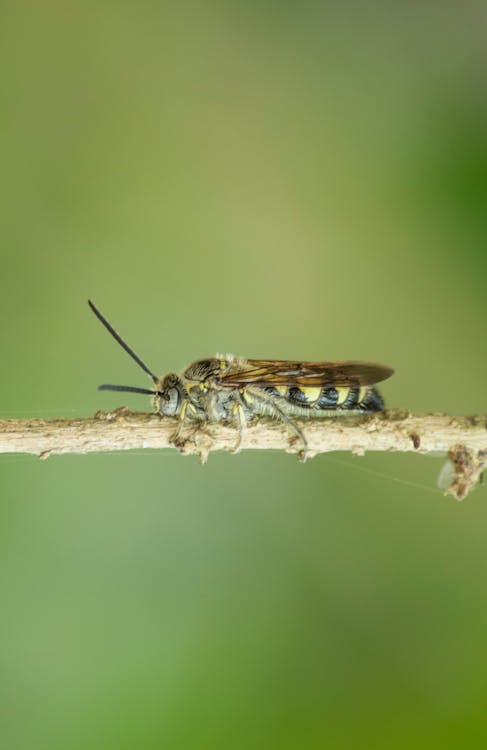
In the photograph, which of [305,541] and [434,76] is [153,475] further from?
[434,76]

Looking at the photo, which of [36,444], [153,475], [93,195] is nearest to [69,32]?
[93,195]

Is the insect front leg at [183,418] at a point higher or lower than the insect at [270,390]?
lower

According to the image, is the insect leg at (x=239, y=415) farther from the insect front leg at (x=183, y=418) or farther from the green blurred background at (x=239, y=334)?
the green blurred background at (x=239, y=334)

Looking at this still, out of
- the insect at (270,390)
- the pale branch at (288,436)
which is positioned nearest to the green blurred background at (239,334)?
the insect at (270,390)

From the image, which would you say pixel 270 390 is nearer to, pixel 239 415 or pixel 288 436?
pixel 239 415

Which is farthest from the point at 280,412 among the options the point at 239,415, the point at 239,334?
the point at 239,334

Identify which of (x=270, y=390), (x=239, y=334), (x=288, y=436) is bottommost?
(x=288, y=436)

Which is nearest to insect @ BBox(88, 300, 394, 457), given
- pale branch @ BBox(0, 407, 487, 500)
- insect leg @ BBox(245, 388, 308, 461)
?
insect leg @ BBox(245, 388, 308, 461)
